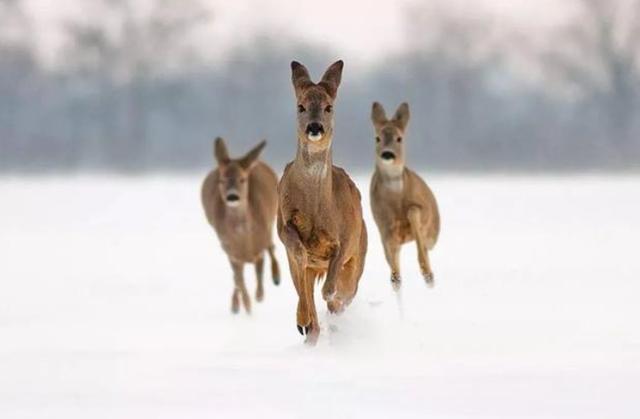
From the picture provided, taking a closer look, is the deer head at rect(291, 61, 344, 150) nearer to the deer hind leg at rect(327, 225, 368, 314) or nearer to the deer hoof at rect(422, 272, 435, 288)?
the deer hind leg at rect(327, 225, 368, 314)

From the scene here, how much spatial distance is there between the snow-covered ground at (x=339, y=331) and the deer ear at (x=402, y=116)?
163 cm

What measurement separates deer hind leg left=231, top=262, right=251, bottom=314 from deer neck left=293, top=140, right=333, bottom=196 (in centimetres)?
441

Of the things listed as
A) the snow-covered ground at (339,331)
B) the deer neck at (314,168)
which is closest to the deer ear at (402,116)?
the snow-covered ground at (339,331)

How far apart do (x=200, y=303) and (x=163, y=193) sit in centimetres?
1609

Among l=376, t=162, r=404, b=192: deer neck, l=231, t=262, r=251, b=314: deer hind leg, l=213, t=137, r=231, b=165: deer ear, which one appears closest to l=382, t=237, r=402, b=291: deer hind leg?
l=376, t=162, r=404, b=192: deer neck

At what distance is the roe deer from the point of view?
1205 cm

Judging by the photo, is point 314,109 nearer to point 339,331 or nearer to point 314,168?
point 314,168

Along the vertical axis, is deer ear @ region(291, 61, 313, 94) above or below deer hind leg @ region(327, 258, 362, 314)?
above

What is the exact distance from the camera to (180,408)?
5.46 m

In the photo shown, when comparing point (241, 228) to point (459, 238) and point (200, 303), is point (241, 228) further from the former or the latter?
point (459, 238)

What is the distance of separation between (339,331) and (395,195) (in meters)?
2.87

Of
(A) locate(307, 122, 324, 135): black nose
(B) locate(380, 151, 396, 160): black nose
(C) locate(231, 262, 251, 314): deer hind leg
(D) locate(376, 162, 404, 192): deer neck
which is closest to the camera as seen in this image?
(A) locate(307, 122, 324, 135): black nose

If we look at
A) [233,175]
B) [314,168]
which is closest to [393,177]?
[233,175]

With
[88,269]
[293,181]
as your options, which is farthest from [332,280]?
[88,269]
